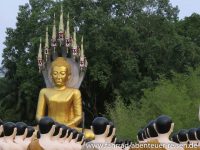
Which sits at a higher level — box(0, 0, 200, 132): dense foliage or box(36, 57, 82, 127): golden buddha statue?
box(0, 0, 200, 132): dense foliage

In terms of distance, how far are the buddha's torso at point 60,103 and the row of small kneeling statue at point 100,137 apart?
6139 mm

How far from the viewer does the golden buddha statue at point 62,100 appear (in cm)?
1780

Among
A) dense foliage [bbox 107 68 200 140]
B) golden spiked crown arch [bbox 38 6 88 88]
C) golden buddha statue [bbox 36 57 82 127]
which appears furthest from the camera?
dense foliage [bbox 107 68 200 140]

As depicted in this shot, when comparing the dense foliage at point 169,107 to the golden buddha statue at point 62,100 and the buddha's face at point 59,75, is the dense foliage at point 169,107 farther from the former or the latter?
the buddha's face at point 59,75

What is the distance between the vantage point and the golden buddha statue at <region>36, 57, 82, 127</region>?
1780 cm

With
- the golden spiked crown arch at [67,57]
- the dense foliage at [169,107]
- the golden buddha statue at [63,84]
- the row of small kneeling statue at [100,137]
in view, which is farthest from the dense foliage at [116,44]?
the row of small kneeling statue at [100,137]

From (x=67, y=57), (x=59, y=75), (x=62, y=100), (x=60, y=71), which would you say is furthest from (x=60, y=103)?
(x=67, y=57)

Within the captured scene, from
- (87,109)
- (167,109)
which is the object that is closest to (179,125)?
(167,109)

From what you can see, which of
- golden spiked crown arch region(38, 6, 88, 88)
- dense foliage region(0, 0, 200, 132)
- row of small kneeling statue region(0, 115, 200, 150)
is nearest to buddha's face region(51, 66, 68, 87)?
golden spiked crown arch region(38, 6, 88, 88)

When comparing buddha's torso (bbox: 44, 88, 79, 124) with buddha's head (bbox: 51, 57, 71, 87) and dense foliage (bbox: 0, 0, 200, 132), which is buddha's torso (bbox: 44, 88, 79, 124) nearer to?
buddha's head (bbox: 51, 57, 71, 87)

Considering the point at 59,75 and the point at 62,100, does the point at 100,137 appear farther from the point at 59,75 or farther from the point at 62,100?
the point at 62,100

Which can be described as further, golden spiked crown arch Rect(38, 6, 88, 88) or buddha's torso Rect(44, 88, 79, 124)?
golden spiked crown arch Rect(38, 6, 88, 88)

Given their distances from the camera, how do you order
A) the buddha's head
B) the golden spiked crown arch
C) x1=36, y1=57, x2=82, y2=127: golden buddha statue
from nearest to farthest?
the buddha's head, x1=36, y1=57, x2=82, y2=127: golden buddha statue, the golden spiked crown arch

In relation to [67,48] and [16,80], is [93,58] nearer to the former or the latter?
[16,80]
